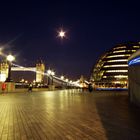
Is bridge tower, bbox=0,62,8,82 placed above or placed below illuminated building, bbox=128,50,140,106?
above

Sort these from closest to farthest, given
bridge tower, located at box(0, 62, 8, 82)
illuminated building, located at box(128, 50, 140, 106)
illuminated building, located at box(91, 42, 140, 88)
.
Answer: illuminated building, located at box(128, 50, 140, 106) < bridge tower, located at box(0, 62, 8, 82) < illuminated building, located at box(91, 42, 140, 88)

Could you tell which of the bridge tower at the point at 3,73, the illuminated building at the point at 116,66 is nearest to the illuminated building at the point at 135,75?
the bridge tower at the point at 3,73

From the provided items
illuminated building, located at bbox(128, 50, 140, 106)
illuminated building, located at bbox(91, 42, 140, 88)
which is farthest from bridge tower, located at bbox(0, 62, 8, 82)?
illuminated building, located at bbox(91, 42, 140, 88)

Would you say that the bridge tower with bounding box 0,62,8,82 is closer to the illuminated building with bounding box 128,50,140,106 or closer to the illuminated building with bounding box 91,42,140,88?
the illuminated building with bounding box 128,50,140,106

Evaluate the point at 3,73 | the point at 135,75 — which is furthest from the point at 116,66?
the point at 135,75

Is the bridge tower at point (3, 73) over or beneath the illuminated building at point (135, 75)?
over

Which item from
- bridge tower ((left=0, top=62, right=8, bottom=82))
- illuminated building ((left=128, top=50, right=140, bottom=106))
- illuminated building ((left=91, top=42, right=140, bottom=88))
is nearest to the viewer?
illuminated building ((left=128, top=50, right=140, bottom=106))

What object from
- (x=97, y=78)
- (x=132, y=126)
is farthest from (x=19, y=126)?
(x=97, y=78)

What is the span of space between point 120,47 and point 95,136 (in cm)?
12636

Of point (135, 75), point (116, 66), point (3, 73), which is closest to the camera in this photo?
point (135, 75)

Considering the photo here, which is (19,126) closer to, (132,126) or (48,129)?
(48,129)

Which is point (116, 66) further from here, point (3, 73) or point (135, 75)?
point (135, 75)

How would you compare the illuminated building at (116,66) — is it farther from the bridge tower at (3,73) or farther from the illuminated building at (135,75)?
the illuminated building at (135,75)

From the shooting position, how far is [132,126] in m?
9.55
